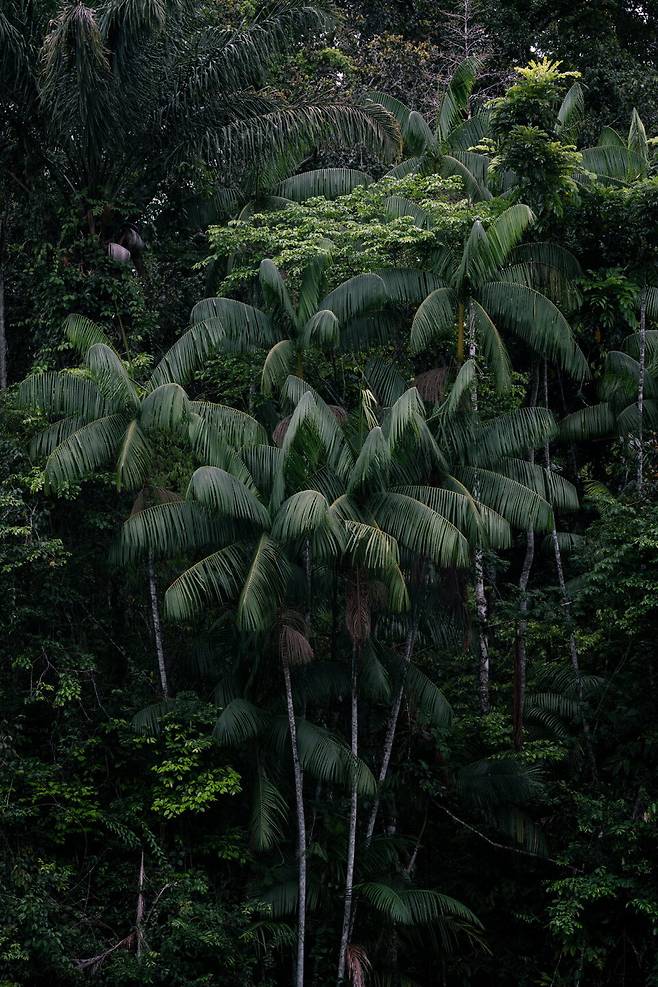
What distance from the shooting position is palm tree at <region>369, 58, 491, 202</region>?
52.6 feet

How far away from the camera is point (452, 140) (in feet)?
55.5

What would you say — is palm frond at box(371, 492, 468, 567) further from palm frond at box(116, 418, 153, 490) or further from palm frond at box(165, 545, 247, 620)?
palm frond at box(116, 418, 153, 490)

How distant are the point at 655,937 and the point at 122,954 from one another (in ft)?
18.6

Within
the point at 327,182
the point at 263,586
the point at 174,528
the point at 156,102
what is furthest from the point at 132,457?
the point at 327,182

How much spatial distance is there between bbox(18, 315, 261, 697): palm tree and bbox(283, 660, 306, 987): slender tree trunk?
1.75 meters

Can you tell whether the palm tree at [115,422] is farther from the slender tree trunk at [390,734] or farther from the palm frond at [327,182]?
the palm frond at [327,182]

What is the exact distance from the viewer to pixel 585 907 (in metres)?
12.8

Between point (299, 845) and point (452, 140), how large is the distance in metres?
10.2

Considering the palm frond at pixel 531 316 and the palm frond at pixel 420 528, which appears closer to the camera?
the palm frond at pixel 420 528

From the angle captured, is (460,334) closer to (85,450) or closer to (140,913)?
(85,450)

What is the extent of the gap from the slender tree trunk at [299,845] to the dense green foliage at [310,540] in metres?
0.05

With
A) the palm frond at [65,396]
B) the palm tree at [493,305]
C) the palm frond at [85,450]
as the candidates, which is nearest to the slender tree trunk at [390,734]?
the palm tree at [493,305]

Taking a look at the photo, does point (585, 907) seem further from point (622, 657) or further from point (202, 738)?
point (202, 738)

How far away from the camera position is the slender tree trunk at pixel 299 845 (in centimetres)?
1233
